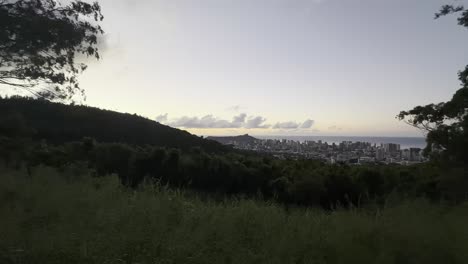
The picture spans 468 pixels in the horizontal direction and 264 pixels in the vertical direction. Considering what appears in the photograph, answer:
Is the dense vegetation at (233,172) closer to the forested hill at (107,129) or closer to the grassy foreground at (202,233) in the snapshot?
the grassy foreground at (202,233)

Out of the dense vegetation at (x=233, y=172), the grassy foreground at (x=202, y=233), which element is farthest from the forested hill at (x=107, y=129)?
the grassy foreground at (x=202, y=233)

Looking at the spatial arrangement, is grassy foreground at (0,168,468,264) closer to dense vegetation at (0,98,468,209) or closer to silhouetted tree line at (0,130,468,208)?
dense vegetation at (0,98,468,209)

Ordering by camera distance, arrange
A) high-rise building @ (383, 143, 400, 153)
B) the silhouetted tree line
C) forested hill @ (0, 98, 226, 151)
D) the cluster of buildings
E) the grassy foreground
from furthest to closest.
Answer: the cluster of buildings → forested hill @ (0, 98, 226, 151) → high-rise building @ (383, 143, 400, 153) → the silhouetted tree line → the grassy foreground

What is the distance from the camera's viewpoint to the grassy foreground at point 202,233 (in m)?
5.62

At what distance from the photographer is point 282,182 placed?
120ft

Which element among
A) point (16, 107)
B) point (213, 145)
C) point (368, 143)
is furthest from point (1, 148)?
point (368, 143)

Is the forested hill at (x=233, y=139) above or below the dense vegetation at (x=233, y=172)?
above

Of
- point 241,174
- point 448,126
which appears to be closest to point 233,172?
point 241,174

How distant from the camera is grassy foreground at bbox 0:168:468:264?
562 cm

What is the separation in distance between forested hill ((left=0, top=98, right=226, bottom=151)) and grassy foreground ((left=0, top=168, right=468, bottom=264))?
49.5 metres

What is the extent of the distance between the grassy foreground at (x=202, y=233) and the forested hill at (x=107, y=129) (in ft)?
163

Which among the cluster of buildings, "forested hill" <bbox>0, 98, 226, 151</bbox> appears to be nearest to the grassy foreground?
"forested hill" <bbox>0, 98, 226, 151</bbox>

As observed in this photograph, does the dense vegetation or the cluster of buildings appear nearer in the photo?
the dense vegetation

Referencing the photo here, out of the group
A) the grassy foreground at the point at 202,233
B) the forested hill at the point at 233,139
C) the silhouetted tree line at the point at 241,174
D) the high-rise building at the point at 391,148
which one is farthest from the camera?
the forested hill at the point at 233,139
